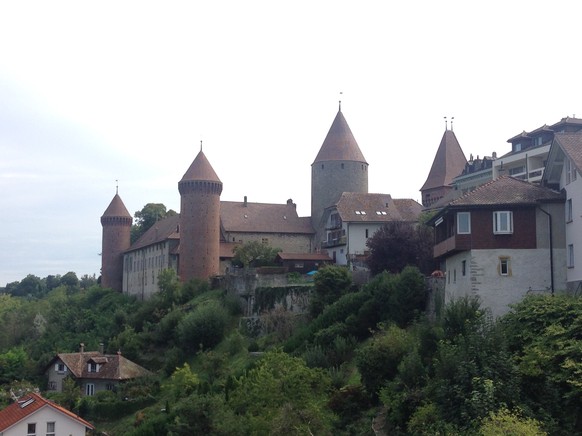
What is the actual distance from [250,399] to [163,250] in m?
53.1

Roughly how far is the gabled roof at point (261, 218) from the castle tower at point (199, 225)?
593 centimetres

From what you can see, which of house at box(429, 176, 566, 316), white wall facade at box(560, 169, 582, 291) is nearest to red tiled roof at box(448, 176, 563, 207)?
house at box(429, 176, 566, 316)

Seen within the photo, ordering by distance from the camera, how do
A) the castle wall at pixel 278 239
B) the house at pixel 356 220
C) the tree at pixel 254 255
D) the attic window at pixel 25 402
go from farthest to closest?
the castle wall at pixel 278 239 → the tree at pixel 254 255 → the house at pixel 356 220 → the attic window at pixel 25 402

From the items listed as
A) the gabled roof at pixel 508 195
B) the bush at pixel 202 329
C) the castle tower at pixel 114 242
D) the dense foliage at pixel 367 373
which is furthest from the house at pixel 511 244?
the castle tower at pixel 114 242

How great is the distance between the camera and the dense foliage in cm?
2672

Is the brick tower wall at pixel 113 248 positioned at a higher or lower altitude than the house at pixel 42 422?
higher

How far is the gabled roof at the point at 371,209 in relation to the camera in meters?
70.9

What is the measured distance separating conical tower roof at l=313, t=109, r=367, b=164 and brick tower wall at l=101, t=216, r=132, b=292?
29.2 m

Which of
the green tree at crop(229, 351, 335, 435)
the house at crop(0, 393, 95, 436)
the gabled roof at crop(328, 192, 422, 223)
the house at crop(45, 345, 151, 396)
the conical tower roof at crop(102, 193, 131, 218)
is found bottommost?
the house at crop(0, 393, 95, 436)

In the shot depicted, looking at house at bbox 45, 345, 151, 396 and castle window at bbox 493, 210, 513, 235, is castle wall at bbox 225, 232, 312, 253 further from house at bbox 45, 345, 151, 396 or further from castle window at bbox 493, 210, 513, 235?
castle window at bbox 493, 210, 513, 235


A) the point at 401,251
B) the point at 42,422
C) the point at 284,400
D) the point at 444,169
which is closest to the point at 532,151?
the point at 401,251

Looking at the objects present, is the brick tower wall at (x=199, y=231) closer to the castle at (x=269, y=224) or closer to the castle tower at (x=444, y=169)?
the castle at (x=269, y=224)

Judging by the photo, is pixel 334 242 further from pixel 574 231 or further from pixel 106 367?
pixel 574 231

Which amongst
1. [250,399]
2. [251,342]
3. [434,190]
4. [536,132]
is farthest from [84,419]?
[434,190]
